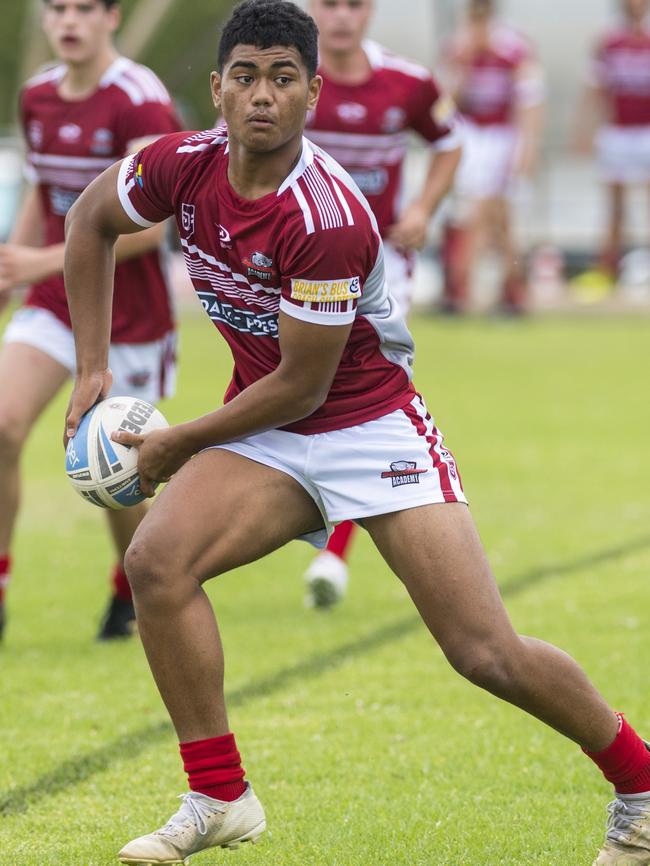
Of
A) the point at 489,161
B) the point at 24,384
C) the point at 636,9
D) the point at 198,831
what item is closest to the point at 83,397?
the point at 198,831

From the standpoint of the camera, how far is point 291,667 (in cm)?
609

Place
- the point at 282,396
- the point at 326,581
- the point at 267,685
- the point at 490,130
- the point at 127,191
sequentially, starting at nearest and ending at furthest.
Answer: the point at 282,396
the point at 127,191
the point at 267,685
the point at 326,581
the point at 490,130

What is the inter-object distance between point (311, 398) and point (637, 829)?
1.35 metres

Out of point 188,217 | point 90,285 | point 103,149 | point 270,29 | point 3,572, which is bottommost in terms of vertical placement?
point 3,572

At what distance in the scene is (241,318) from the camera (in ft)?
13.6

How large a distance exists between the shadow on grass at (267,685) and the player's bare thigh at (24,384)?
1.35 meters

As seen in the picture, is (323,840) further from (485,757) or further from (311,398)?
(311,398)

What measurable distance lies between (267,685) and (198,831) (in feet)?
6.21

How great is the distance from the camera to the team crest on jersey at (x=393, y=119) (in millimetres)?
7133

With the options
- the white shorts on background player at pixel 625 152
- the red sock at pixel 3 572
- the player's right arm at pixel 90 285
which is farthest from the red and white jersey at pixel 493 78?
the player's right arm at pixel 90 285

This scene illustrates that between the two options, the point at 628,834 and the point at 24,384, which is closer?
the point at 628,834

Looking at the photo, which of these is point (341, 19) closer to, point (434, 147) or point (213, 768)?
point (434, 147)

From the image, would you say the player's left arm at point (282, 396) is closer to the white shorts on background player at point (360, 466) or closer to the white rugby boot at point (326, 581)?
the white shorts on background player at point (360, 466)

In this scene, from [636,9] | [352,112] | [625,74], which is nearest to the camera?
[352,112]
